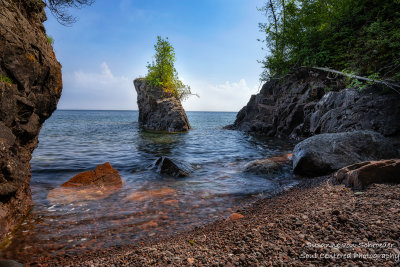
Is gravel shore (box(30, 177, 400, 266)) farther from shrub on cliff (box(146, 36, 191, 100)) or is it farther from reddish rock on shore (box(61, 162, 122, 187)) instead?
shrub on cliff (box(146, 36, 191, 100))

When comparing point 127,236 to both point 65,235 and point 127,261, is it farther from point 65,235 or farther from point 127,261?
point 127,261

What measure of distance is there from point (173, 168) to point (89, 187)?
3010 millimetres

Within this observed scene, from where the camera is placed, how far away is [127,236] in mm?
3994

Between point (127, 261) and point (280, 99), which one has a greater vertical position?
point (280, 99)

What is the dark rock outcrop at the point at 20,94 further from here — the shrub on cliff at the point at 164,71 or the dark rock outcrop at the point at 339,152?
the shrub on cliff at the point at 164,71

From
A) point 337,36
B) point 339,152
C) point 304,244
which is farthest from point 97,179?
point 337,36

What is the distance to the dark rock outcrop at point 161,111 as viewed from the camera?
93.8ft

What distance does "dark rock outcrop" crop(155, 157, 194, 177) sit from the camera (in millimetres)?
8194

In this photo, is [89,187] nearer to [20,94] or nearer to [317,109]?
[20,94]

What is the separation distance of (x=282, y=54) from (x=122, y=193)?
696 inches

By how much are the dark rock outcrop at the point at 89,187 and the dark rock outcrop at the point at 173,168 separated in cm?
183

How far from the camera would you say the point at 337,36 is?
1419cm

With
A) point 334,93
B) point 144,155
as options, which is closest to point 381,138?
point 334,93

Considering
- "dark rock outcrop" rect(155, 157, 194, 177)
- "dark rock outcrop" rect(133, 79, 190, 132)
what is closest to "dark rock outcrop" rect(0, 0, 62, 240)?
"dark rock outcrop" rect(155, 157, 194, 177)
